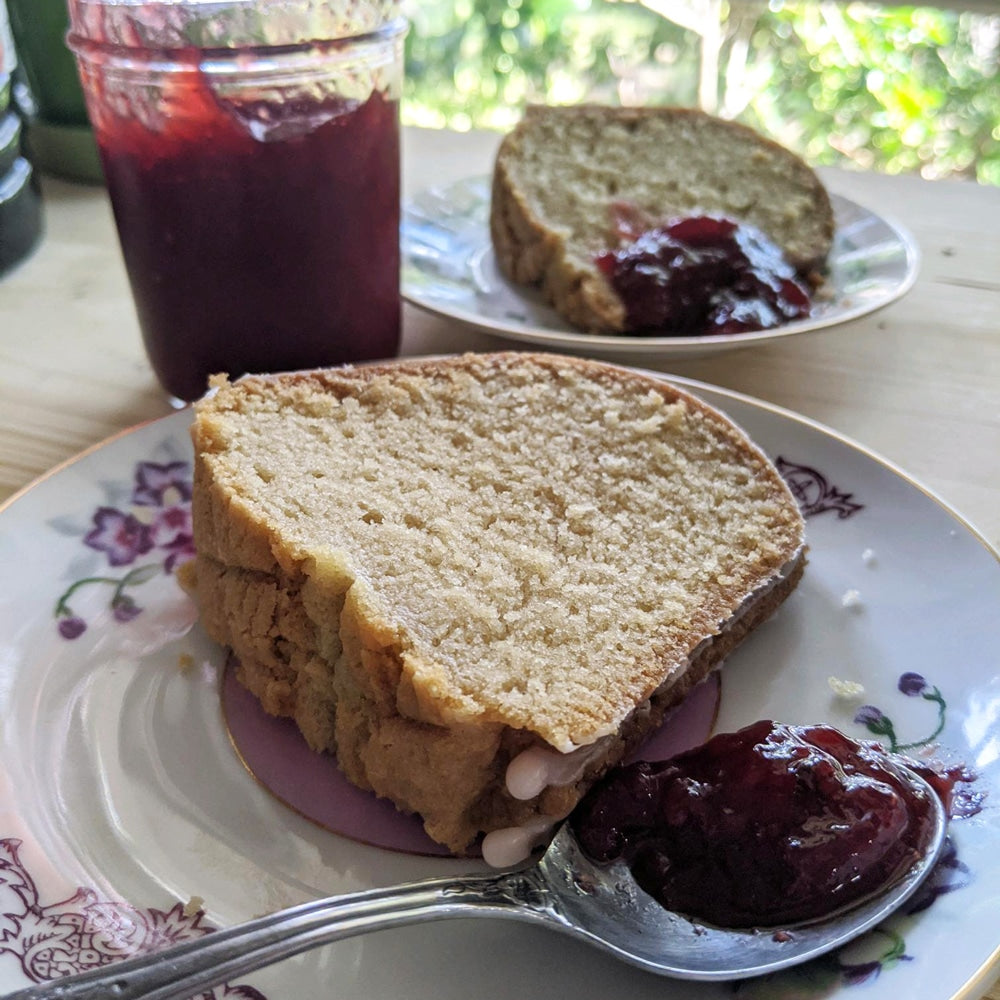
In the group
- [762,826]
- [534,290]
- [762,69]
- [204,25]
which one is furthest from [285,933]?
[762,69]

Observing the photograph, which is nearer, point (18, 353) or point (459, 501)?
point (459, 501)

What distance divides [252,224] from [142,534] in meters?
0.58

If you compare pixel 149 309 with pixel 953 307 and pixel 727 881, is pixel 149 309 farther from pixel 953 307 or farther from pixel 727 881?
pixel 953 307

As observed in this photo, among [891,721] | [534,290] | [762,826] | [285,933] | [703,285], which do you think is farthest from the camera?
[534,290]

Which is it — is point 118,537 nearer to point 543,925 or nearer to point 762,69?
point 543,925

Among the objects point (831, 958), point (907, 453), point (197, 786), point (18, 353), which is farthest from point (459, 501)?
point (18, 353)

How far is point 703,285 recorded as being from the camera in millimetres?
2254

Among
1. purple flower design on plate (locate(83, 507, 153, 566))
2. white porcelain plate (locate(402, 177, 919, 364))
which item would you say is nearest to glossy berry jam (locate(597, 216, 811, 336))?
white porcelain plate (locate(402, 177, 919, 364))

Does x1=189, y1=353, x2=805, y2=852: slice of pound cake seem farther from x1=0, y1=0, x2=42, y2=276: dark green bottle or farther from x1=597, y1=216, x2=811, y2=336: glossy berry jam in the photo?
x1=0, y1=0, x2=42, y2=276: dark green bottle

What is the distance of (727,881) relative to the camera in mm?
1112

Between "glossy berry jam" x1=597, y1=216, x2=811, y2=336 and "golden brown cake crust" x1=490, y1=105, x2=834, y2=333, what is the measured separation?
14 centimetres

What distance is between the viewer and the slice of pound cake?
121 centimetres

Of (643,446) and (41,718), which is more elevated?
(643,446)

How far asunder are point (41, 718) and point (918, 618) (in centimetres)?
123
